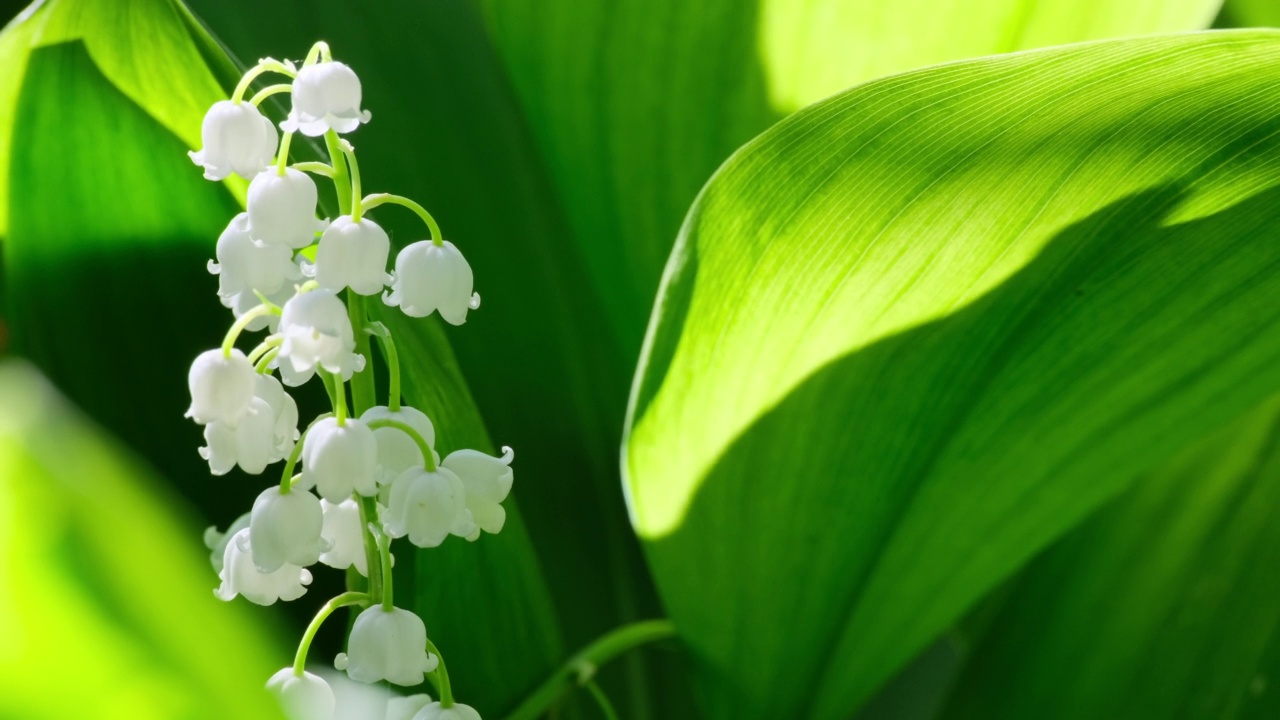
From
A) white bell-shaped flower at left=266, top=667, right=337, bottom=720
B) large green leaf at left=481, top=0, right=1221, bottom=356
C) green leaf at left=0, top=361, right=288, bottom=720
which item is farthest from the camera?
large green leaf at left=481, top=0, right=1221, bottom=356

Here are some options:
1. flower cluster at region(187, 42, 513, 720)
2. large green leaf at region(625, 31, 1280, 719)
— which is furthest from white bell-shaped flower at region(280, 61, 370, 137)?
large green leaf at region(625, 31, 1280, 719)

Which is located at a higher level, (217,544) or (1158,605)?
(217,544)

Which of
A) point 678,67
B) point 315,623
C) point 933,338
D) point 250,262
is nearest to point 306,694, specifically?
point 315,623

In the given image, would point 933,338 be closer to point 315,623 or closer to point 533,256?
point 315,623

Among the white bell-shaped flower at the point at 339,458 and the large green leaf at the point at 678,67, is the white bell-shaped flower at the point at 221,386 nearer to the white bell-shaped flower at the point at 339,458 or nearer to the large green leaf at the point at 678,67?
the white bell-shaped flower at the point at 339,458

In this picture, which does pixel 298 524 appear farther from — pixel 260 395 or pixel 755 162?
pixel 755 162

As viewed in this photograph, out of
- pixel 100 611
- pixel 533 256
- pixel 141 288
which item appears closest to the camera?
pixel 100 611

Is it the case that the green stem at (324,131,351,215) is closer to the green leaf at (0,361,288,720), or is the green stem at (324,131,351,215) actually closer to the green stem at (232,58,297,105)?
the green stem at (232,58,297,105)

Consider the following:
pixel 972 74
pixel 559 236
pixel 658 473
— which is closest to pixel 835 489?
pixel 658 473
